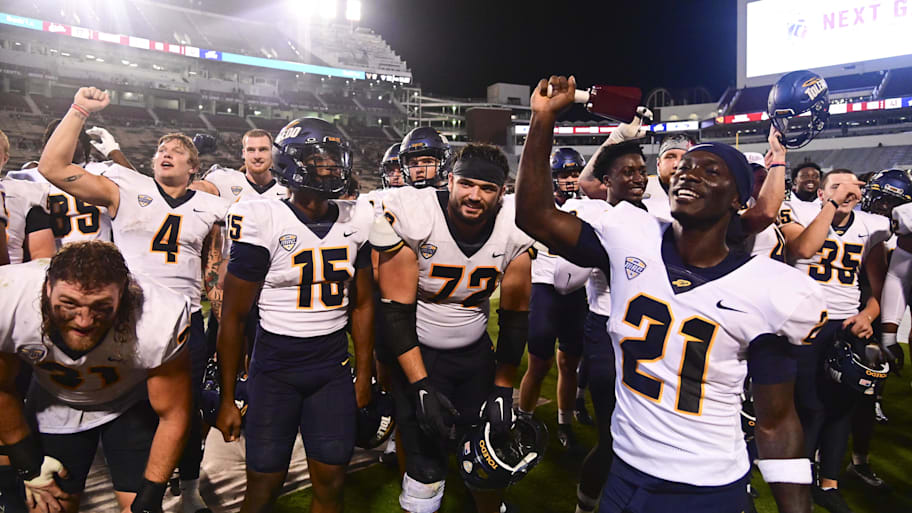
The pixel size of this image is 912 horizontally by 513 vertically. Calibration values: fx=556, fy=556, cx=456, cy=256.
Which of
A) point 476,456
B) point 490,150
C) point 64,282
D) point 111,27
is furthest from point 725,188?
point 111,27

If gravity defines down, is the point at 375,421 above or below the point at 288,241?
below

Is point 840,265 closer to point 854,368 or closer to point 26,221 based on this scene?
point 854,368

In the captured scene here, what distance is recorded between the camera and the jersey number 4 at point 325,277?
9.16 ft

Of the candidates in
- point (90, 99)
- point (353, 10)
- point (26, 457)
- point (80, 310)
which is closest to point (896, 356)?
point (80, 310)

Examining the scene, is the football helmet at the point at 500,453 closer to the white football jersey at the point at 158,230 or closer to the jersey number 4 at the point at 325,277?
the jersey number 4 at the point at 325,277

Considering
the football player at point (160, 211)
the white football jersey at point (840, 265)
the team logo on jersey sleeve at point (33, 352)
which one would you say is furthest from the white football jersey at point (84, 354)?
the white football jersey at point (840, 265)

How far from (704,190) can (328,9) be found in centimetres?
5465

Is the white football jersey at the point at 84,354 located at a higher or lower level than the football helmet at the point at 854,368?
higher

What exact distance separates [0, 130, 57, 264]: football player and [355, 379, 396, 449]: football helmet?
2555 mm

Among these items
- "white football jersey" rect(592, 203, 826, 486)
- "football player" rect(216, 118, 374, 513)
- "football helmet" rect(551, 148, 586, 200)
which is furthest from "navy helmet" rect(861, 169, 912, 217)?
"football player" rect(216, 118, 374, 513)

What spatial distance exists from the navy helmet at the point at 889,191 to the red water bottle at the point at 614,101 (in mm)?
3285

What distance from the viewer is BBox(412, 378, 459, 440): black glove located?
8.59 ft

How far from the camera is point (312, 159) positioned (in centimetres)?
290

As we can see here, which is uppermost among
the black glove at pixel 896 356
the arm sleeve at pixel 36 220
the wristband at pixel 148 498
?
the arm sleeve at pixel 36 220
